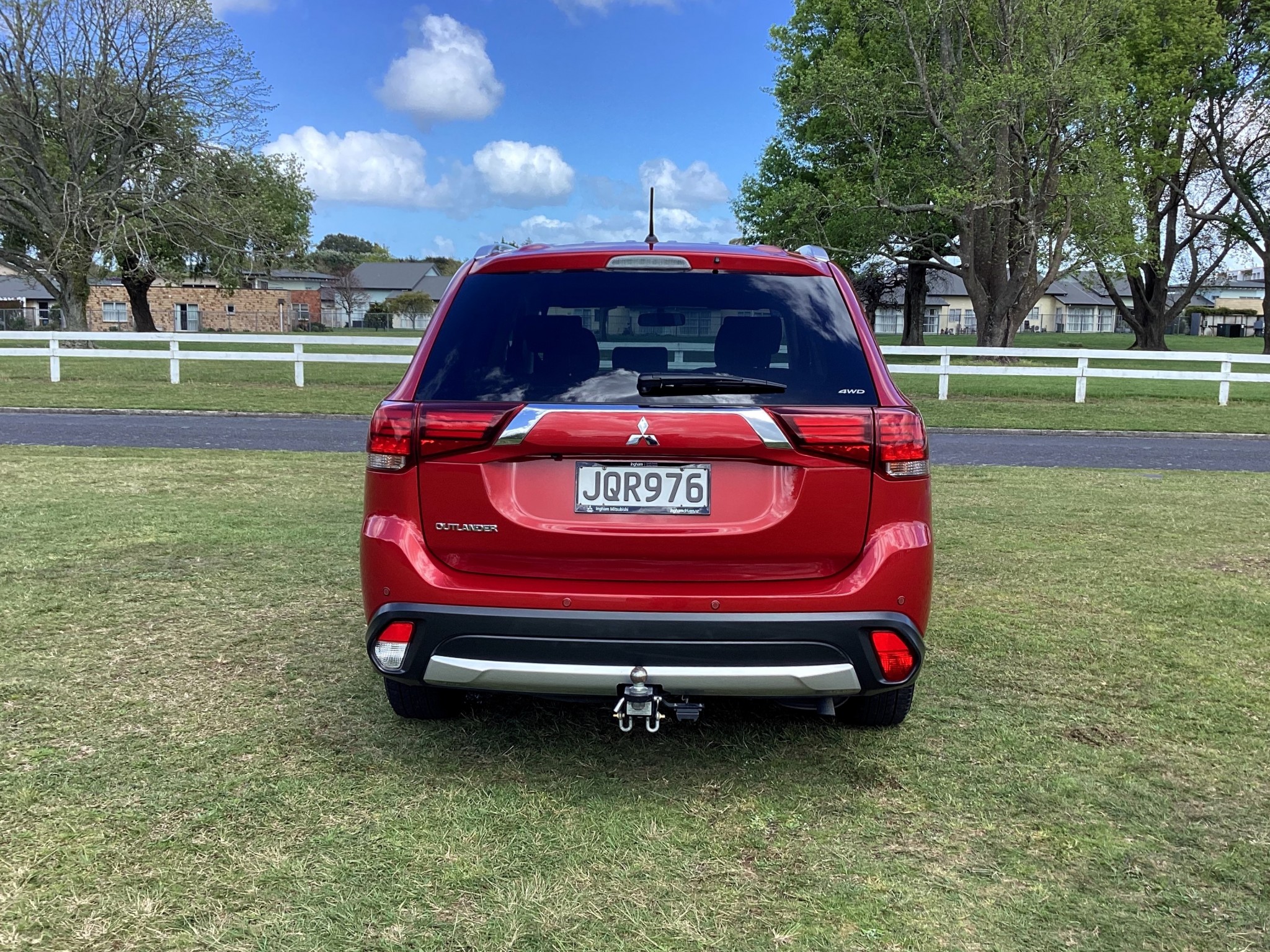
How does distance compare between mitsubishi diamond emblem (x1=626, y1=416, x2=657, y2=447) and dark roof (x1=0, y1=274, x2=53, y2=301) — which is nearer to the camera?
mitsubishi diamond emblem (x1=626, y1=416, x2=657, y2=447)

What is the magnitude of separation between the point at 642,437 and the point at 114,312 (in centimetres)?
9272

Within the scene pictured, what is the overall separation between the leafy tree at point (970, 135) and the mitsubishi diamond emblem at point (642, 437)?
24.1 m

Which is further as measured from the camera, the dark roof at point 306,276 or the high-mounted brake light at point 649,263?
the dark roof at point 306,276

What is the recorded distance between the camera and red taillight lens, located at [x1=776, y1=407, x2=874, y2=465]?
3033 mm

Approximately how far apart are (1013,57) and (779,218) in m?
9.66

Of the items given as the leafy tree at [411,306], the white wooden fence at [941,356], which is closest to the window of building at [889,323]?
the leafy tree at [411,306]

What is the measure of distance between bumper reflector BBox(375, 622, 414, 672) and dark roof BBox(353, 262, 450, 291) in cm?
11834

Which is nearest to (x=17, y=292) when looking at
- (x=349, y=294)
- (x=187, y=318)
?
(x=187, y=318)

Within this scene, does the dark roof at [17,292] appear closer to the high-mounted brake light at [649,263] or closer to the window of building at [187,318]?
the window of building at [187,318]

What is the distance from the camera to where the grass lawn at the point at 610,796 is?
2.62 meters

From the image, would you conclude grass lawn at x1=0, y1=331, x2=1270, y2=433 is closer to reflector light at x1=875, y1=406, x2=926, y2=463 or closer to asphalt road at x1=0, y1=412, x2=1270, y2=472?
asphalt road at x1=0, y1=412, x2=1270, y2=472

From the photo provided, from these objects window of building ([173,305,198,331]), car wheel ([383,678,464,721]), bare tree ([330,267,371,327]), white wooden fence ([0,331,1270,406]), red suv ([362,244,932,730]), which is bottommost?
car wheel ([383,678,464,721])

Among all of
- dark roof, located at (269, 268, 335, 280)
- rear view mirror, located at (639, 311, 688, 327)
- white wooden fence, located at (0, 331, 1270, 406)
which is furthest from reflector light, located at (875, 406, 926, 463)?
dark roof, located at (269, 268, 335, 280)

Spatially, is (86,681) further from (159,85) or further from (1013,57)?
(159,85)
